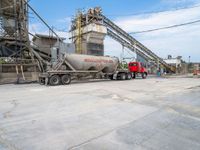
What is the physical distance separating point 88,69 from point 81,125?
15.5m

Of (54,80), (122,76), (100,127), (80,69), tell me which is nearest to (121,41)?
(122,76)

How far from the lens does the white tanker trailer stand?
1872cm

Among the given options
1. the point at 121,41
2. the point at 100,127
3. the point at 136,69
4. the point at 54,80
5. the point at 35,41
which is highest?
the point at 121,41

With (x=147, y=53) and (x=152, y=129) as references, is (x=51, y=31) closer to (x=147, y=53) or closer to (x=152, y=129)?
(x=147, y=53)

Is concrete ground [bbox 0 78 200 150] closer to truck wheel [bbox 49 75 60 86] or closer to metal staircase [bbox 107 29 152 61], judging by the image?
truck wheel [bbox 49 75 60 86]

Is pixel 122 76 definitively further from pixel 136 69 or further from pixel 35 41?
pixel 35 41

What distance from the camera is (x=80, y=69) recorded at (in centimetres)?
2062

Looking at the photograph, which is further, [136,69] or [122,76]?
[136,69]

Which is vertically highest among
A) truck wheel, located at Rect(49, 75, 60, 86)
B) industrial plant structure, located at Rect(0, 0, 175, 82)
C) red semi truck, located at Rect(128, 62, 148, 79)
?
industrial plant structure, located at Rect(0, 0, 175, 82)

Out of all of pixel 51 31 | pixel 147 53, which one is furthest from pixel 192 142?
pixel 147 53

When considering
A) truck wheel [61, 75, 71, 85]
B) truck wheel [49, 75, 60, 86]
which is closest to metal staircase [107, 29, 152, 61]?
truck wheel [61, 75, 71, 85]

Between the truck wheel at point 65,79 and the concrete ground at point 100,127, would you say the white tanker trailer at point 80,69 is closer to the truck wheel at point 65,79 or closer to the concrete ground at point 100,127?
the truck wheel at point 65,79

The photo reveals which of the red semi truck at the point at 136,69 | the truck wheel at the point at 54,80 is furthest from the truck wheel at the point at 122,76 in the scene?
the truck wheel at the point at 54,80

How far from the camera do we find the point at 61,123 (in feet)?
20.2
